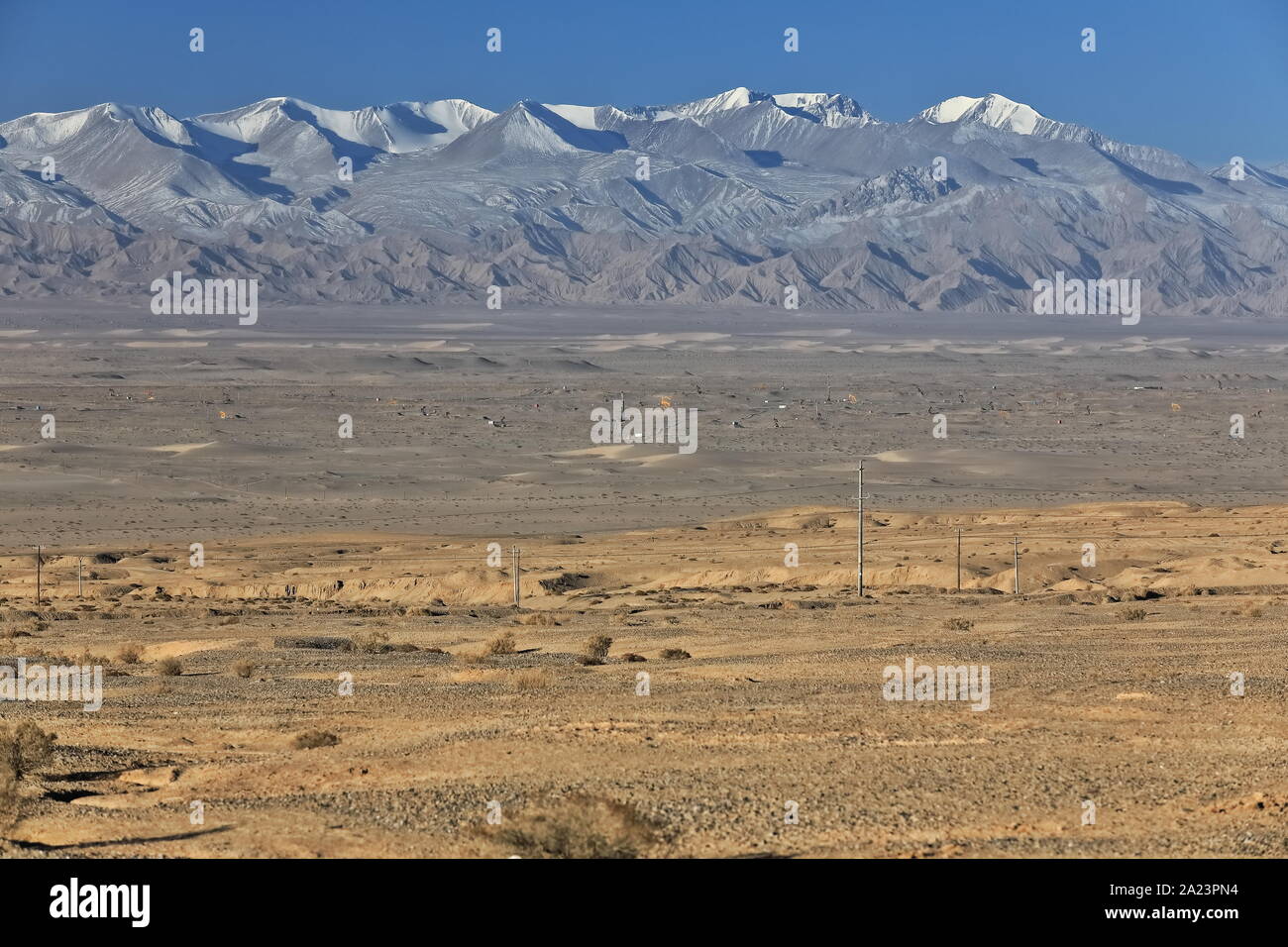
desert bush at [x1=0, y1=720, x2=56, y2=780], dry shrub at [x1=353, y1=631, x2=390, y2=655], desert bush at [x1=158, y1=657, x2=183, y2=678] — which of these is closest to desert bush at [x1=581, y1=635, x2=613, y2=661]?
dry shrub at [x1=353, y1=631, x2=390, y2=655]

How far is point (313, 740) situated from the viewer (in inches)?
689

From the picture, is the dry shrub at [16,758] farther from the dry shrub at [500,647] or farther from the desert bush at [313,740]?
the dry shrub at [500,647]

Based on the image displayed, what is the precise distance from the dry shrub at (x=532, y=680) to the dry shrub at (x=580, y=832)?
29.5 feet

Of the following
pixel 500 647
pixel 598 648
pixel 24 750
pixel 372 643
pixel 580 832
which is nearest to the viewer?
pixel 580 832

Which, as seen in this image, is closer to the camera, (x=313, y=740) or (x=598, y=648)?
(x=313, y=740)

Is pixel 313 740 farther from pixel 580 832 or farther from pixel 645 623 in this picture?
pixel 645 623

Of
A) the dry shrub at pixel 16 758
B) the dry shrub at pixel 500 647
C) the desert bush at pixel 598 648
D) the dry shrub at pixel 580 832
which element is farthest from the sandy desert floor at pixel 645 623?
the desert bush at pixel 598 648

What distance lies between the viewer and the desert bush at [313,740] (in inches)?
688

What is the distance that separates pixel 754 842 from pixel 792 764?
307cm

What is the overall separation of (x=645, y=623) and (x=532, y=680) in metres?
9.82

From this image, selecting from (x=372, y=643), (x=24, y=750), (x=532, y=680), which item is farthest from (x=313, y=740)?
(x=372, y=643)
